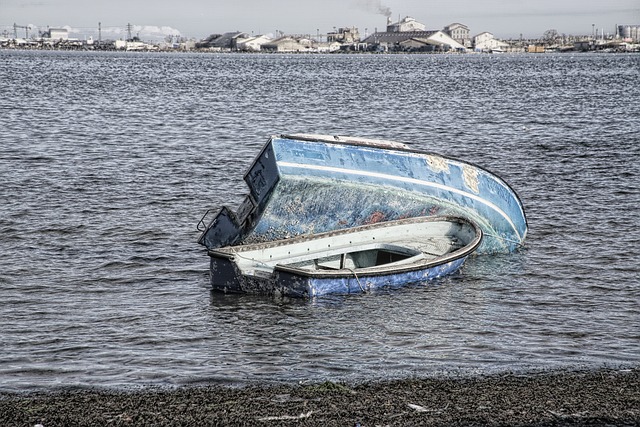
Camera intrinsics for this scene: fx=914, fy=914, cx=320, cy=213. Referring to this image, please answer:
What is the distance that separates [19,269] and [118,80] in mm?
66592

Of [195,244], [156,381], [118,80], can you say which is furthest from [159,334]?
[118,80]

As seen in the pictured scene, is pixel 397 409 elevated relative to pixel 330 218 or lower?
lower

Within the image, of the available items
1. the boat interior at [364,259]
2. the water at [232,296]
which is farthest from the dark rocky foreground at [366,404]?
the boat interior at [364,259]

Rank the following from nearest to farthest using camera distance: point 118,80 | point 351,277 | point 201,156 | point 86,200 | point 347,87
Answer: point 351,277 → point 86,200 → point 201,156 → point 347,87 → point 118,80

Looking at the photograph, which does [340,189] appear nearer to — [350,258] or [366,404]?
[350,258]

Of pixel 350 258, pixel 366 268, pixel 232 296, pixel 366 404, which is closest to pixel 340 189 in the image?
pixel 350 258

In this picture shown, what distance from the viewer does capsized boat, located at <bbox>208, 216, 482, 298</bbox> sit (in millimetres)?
12367

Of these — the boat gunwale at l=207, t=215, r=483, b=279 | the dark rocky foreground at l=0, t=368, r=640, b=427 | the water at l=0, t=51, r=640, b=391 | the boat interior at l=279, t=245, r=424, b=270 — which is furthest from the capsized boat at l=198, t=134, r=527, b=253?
the dark rocky foreground at l=0, t=368, r=640, b=427

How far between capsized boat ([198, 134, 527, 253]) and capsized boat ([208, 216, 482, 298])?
360 millimetres

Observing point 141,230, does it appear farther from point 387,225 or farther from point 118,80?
point 118,80

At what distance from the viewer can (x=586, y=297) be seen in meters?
12.9

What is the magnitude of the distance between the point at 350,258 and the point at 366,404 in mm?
5497

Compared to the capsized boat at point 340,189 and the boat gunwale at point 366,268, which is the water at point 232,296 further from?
the capsized boat at point 340,189

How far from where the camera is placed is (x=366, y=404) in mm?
8406
